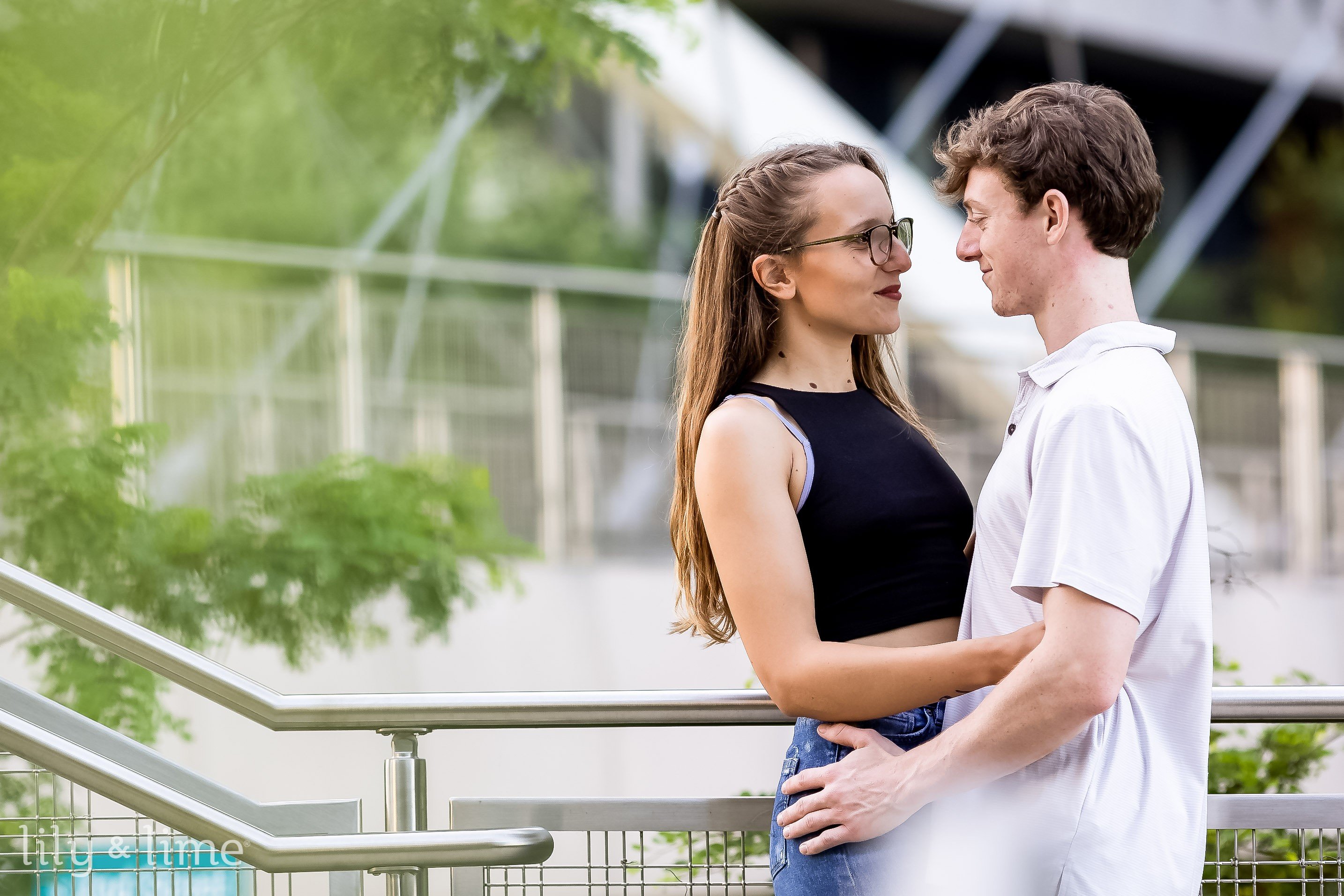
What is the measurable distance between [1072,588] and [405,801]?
1080 mm

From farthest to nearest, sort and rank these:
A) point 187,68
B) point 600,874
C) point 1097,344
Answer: point 187,68 < point 600,874 < point 1097,344

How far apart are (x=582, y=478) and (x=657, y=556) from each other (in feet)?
2.76

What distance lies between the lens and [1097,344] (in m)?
1.54

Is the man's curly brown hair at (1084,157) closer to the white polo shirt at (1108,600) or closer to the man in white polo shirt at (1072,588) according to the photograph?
the man in white polo shirt at (1072,588)

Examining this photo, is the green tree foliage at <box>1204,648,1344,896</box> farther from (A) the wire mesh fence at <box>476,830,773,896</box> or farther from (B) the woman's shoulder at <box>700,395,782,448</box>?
(B) the woman's shoulder at <box>700,395,782,448</box>

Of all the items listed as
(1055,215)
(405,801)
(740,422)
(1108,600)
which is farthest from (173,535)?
(1108,600)

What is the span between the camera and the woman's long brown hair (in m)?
1.86

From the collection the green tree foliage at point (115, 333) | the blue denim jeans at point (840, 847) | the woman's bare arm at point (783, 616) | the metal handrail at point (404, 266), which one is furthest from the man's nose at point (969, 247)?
the metal handrail at point (404, 266)

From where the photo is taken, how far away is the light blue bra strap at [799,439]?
1.70 m

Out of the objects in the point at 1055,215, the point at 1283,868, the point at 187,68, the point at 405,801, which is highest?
the point at 187,68

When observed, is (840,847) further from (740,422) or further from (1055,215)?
(1055,215)

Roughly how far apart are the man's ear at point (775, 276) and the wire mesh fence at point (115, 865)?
116 centimetres

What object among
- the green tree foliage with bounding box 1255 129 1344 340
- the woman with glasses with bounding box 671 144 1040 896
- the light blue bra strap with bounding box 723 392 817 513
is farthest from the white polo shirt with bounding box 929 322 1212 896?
the green tree foliage with bounding box 1255 129 1344 340

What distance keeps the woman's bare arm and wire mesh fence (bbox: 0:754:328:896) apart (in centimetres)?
91
